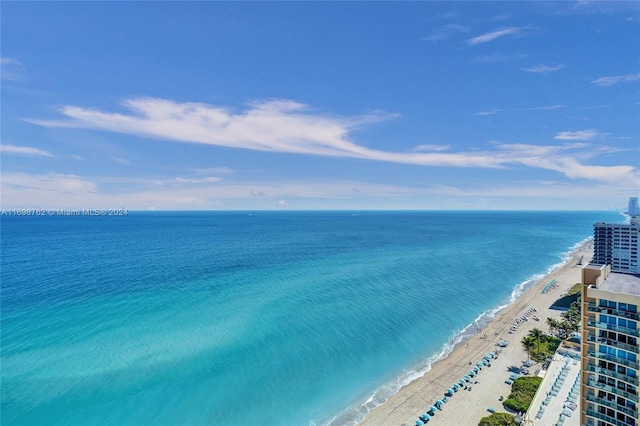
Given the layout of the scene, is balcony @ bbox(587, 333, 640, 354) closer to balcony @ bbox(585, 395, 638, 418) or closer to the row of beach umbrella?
balcony @ bbox(585, 395, 638, 418)

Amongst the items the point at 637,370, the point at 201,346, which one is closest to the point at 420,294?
the point at 201,346

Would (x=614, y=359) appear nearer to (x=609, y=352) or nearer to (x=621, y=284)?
(x=609, y=352)

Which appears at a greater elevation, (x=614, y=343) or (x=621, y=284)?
(x=621, y=284)

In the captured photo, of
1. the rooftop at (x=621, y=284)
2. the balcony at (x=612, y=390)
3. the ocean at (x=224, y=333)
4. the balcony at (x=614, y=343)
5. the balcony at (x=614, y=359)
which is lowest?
→ the ocean at (x=224, y=333)

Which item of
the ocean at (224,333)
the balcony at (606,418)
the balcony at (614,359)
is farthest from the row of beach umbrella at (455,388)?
the balcony at (614,359)

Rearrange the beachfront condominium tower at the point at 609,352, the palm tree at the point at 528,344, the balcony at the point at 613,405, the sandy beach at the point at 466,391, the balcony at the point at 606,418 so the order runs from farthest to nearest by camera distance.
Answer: the palm tree at the point at 528,344 → the sandy beach at the point at 466,391 → the balcony at the point at 606,418 → the beachfront condominium tower at the point at 609,352 → the balcony at the point at 613,405

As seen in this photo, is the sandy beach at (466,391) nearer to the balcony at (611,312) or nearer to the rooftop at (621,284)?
the balcony at (611,312)

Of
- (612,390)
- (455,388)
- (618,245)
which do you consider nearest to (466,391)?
(455,388)

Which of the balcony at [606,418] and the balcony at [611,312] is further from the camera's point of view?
the balcony at [606,418]
